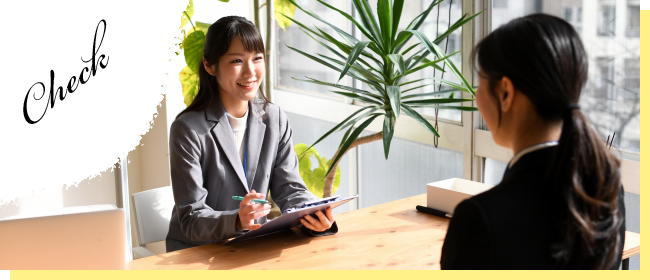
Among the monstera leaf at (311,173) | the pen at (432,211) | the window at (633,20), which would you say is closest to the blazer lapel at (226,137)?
the pen at (432,211)

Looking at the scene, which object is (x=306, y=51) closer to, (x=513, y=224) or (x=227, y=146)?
(x=227, y=146)

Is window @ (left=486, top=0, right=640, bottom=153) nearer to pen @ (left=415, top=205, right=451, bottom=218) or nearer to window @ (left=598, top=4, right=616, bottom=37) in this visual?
window @ (left=598, top=4, right=616, bottom=37)

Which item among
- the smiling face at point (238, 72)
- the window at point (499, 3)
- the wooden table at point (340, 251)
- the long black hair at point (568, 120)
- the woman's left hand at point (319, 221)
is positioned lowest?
the wooden table at point (340, 251)

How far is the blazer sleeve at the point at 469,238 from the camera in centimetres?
83

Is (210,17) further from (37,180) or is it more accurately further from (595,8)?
(595,8)

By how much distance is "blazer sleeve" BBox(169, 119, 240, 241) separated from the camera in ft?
6.21

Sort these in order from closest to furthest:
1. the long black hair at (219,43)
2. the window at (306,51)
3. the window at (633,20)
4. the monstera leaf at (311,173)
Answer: the long black hair at (219,43) → the window at (633,20) → the monstera leaf at (311,173) → the window at (306,51)

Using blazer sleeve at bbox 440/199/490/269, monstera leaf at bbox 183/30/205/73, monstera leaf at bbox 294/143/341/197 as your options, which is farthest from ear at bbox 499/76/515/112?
monstera leaf at bbox 294/143/341/197

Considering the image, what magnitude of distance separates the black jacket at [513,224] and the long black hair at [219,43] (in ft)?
4.82

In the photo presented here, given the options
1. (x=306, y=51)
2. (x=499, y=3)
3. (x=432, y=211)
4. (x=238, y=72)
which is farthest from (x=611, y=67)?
(x=306, y=51)

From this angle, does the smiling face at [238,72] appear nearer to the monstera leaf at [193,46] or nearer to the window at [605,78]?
the monstera leaf at [193,46]

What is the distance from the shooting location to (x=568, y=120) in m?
0.87

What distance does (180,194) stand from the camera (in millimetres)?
2035

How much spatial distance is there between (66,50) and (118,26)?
1.04ft
